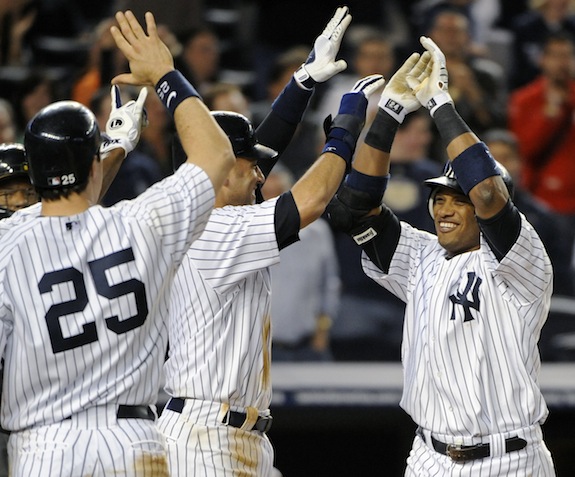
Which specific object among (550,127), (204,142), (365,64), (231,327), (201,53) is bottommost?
(231,327)

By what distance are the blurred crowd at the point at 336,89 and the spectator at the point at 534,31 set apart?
0.01 meters

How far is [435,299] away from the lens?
411cm

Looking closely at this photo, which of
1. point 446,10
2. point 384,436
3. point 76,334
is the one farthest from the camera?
point 446,10

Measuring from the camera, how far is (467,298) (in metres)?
4.04

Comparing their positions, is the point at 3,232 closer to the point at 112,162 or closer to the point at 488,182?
the point at 112,162

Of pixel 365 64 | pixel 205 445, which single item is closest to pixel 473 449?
pixel 205 445

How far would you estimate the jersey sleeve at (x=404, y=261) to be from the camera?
4332mm

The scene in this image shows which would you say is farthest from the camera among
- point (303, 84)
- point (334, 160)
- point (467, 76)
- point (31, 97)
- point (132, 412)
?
point (467, 76)

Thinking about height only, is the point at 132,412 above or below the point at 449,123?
below

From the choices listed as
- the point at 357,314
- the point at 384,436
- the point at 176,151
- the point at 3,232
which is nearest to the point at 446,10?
the point at 357,314

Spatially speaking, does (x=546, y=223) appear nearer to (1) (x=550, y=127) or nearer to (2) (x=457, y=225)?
(1) (x=550, y=127)

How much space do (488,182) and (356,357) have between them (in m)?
3.36

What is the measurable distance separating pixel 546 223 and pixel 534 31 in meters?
2.50

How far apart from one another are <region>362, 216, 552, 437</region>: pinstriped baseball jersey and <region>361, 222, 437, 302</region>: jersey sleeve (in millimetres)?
204
